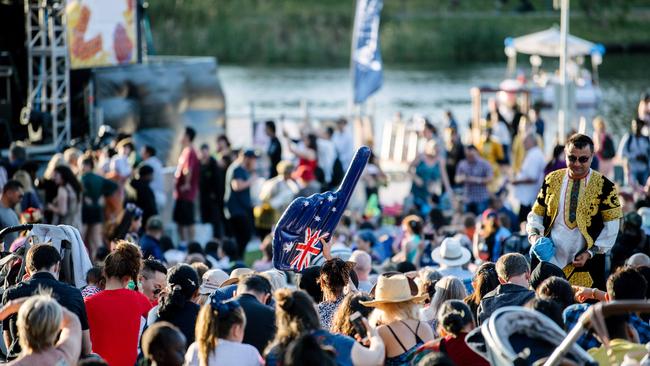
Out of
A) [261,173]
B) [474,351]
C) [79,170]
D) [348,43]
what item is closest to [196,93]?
[261,173]

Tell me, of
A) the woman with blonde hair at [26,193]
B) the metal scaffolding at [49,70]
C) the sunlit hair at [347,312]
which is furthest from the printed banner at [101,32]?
the sunlit hair at [347,312]

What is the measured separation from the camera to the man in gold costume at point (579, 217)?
8.04 m

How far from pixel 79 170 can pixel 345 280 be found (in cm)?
778

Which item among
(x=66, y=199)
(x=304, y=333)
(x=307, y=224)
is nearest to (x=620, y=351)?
(x=304, y=333)

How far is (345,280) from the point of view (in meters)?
7.28

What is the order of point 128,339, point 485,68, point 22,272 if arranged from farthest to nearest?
point 485,68
point 22,272
point 128,339

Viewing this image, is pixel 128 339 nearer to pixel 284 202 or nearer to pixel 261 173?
pixel 284 202

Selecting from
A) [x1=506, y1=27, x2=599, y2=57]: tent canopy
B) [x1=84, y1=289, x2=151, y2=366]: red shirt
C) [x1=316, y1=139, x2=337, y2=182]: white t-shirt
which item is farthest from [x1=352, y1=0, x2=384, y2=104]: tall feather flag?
[x1=84, y1=289, x2=151, y2=366]: red shirt

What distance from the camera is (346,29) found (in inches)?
2785

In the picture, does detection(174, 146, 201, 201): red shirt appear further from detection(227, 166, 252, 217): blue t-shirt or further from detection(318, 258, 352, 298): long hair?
detection(318, 258, 352, 298): long hair

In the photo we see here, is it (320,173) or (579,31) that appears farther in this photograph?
(579,31)

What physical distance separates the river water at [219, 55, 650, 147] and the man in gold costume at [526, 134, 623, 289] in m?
21.4

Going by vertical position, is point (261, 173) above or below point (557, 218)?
below

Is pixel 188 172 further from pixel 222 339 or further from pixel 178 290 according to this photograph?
pixel 222 339
